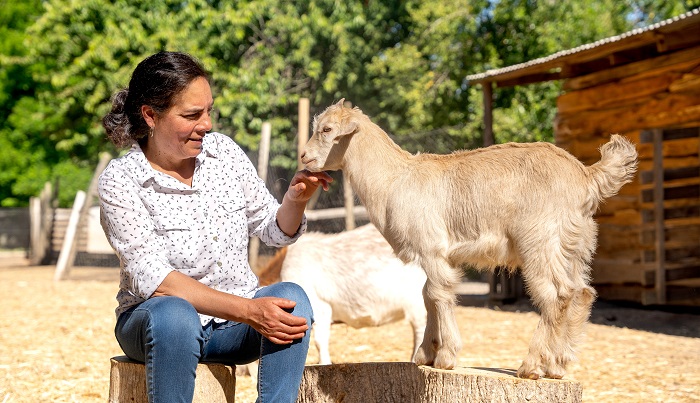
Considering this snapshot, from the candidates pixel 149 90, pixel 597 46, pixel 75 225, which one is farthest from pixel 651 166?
pixel 75 225

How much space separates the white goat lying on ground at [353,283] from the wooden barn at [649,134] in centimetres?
386

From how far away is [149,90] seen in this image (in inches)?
134

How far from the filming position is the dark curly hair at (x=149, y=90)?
336 cm

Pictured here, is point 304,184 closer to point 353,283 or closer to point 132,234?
point 132,234

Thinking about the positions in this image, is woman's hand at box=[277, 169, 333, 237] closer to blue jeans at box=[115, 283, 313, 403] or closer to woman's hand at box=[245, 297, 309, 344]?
blue jeans at box=[115, 283, 313, 403]

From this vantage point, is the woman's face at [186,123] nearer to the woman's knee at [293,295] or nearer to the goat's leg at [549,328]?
the woman's knee at [293,295]

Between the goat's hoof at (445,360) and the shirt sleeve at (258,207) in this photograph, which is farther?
the shirt sleeve at (258,207)

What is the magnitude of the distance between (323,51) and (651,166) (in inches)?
470

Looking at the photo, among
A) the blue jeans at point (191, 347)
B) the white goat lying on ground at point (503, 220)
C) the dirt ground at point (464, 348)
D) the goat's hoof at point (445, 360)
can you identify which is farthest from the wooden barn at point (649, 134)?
the blue jeans at point (191, 347)

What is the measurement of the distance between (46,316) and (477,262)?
7.52 meters

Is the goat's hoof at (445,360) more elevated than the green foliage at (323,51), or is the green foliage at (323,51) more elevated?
the green foliage at (323,51)

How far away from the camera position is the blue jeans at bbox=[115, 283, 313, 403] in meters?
3.06

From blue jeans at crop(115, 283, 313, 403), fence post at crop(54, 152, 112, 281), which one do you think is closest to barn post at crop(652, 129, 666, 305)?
blue jeans at crop(115, 283, 313, 403)

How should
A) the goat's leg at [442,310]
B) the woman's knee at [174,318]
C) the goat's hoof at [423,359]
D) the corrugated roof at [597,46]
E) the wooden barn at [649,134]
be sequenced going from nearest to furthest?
the woman's knee at [174,318]
the goat's leg at [442,310]
the goat's hoof at [423,359]
the corrugated roof at [597,46]
the wooden barn at [649,134]
